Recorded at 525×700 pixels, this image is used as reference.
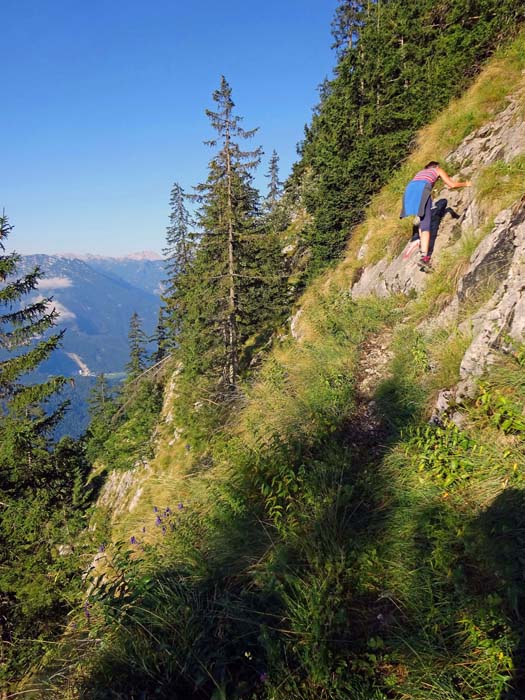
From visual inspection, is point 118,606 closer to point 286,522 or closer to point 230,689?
point 230,689

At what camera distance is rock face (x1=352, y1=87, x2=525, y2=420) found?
12.3 feet

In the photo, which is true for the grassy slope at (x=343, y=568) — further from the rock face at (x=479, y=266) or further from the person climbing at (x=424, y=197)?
the person climbing at (x=424, y=197)

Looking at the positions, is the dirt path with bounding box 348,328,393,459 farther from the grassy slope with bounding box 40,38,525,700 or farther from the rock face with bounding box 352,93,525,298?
the rock face with bounding box 352,93,525,298

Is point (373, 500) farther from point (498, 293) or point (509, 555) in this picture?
point (498, 293)

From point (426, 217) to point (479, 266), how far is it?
2.35 meters

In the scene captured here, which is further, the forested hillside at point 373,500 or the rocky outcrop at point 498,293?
the rocky outcrop at point 498,293

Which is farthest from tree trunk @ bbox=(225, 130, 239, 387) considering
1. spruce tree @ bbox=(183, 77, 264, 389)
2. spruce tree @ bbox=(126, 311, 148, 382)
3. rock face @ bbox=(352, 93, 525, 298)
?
spruce tree @ bbox=(126, 311, 148, 382)

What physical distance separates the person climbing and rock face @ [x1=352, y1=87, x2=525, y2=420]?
346 mm

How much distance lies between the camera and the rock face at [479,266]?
3752 millimetres

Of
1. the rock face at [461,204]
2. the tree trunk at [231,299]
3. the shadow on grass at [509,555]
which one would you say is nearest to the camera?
the shadow on grass at [509,555]

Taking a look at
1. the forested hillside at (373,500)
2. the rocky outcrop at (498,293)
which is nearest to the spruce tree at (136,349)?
the forested hillside at (373,500)

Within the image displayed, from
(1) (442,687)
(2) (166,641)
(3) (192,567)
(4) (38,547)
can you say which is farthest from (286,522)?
(4) (38,547)

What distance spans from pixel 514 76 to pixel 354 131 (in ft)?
15.4

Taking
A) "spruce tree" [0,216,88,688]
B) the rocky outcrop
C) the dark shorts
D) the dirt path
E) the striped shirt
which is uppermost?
the striped shirt
